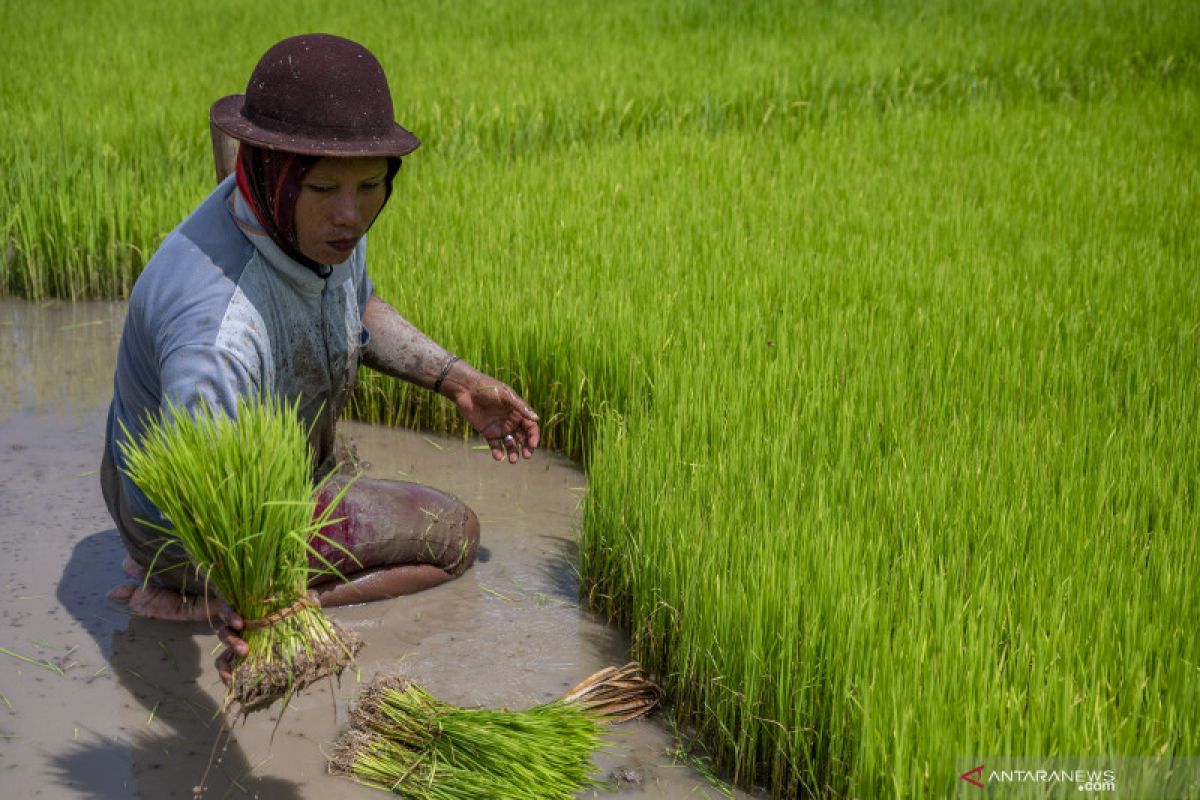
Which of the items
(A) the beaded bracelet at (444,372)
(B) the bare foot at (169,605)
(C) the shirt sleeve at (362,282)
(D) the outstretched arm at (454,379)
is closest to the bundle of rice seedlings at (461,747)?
(B) the bare foot at (169,605)

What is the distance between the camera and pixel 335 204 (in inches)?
94.8

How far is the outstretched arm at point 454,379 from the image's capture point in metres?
2.86

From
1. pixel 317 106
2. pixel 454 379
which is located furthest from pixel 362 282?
pixel 317 106

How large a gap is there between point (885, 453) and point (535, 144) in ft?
12.1

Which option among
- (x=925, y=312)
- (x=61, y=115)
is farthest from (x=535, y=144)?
(x=925, y=312)

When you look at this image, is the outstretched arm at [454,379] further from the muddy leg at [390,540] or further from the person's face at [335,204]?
the person's face at [335,204]

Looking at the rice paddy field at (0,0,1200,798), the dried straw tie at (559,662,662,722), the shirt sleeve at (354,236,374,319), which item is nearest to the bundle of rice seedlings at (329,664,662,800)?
the dried straw tie at (559,662,662,722)

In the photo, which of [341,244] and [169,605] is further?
[169,605]

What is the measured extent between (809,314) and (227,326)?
6.77 feet

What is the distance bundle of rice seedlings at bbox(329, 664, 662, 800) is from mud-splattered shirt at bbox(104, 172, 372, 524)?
0.62 m

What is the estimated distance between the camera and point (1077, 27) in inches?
360

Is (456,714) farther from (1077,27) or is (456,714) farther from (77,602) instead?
(1077,27)

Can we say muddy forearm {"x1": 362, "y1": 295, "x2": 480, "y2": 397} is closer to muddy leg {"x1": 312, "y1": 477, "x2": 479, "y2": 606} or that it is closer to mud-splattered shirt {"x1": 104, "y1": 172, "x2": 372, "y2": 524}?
mud-splattered shirt {"x1": 104, "y1": 172, "x2": 372, "y2": 524}

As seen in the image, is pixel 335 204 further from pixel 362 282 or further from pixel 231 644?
pixel 231 644
